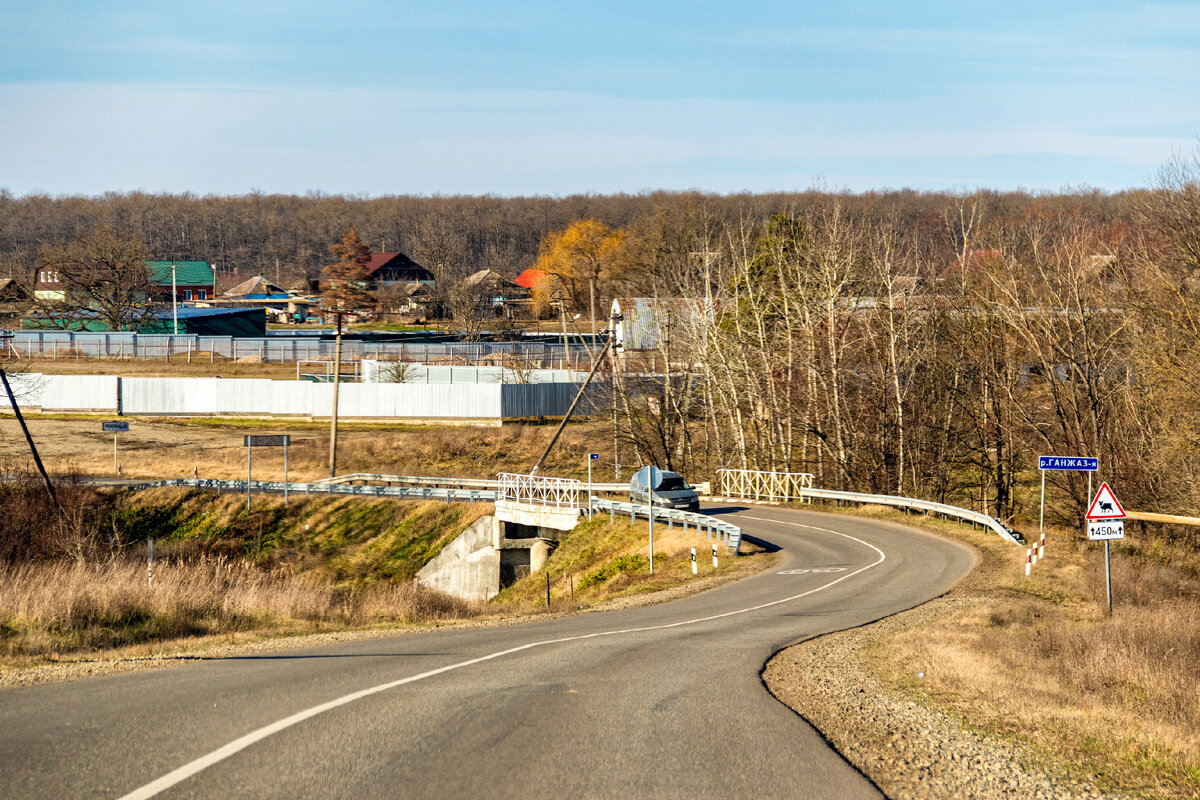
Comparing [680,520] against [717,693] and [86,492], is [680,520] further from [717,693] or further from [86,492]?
[86,492]

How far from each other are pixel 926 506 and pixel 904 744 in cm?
2987

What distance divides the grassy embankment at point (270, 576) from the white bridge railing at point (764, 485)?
9.42 m

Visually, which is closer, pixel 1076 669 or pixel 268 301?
pixel 1076 669

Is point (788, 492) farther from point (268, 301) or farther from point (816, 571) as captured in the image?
point (268, 301)

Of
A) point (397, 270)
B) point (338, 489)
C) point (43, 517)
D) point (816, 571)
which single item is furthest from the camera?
point (397, 270)

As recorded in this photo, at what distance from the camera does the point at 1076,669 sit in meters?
12.3

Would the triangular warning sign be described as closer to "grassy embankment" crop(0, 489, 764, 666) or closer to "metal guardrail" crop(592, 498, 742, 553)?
"grassy embankment" crop(0, 489, 764, 666)

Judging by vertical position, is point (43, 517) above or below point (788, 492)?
below

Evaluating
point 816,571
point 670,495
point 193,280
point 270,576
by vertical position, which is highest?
point 193,280

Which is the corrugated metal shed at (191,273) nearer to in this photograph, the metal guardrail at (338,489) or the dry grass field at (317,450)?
the dry grass field at (317,450)

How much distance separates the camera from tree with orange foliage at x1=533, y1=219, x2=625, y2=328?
107 m

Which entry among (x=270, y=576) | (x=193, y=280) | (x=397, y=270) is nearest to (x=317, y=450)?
(x=270, y=576)

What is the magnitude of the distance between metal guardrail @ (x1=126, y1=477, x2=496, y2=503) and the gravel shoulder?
1315 inches

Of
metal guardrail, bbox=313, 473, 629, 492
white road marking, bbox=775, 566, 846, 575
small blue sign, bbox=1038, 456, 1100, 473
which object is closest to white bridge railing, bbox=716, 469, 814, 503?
metal guardrail, bbox=313, 473, 629, 492
